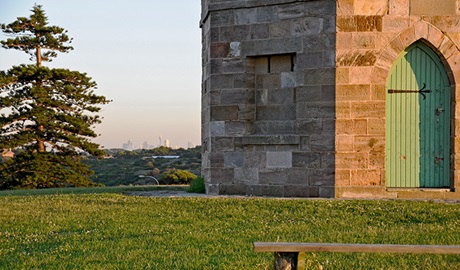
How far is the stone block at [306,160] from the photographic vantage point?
436 inches

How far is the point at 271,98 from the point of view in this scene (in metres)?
11.8

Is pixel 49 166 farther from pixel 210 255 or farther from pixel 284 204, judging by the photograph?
pixel 210 255

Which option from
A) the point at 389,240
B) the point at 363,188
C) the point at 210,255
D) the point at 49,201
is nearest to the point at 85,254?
the point at 210,255

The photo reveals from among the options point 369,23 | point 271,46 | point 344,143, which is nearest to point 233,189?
point 344,143

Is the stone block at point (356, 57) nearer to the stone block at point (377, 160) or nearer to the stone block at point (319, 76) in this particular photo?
the stone block at point (319, 76)

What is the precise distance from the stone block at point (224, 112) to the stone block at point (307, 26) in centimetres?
184

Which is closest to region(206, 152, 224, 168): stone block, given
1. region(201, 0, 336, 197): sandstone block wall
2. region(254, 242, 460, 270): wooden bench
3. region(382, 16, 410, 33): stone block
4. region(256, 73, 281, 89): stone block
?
region(201, 0, 336, 197): sandstone block wall

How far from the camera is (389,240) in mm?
7160

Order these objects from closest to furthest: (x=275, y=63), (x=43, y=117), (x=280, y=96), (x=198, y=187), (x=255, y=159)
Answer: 1. (x=255, y=159)
2. (x=280, y=96)
3. (x=275, y=63)
4. (x=198, y=187)
5. (x=43, y=117)

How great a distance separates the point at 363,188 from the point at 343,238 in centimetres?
390

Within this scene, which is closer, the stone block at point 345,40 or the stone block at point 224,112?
the stone block at point 345,40

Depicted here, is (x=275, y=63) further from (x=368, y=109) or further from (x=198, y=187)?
(x=198, y=187)

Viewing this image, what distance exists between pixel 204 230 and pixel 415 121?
5.30m

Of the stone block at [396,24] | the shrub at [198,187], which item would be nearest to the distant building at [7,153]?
the shrub at [198,187]
